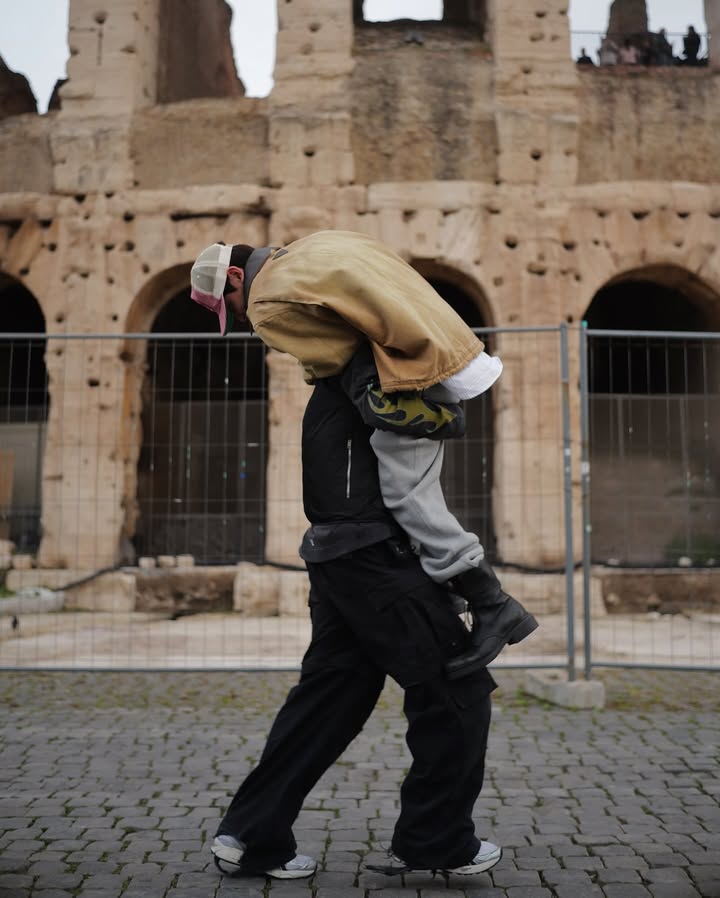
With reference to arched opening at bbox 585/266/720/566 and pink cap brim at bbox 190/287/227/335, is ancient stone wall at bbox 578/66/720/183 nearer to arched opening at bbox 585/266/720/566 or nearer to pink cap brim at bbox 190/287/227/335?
arched opening at bbox 585/266/720/566

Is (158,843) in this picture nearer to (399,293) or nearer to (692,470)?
(399,293)

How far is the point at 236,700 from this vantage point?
5.41m

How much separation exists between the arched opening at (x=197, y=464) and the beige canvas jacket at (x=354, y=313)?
21.6 feet

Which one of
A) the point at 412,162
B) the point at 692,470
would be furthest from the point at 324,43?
the point at 692,470

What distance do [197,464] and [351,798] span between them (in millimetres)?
7266

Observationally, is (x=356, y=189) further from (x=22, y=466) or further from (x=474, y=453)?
(x=22, y=466)

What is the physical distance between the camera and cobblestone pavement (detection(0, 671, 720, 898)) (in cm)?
247

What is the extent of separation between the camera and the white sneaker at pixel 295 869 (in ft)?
8.13

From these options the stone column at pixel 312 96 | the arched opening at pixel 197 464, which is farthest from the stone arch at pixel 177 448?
the stone column at pixel 312 96

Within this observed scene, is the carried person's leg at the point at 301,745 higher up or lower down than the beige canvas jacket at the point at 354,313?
lower down

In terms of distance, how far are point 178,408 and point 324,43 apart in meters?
4.79

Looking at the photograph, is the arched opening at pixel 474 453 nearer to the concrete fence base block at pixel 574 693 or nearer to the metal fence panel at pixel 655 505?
the metal fence panel at pixel 655 505

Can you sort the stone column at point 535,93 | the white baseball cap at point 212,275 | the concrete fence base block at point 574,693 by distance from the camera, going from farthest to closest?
the stone column at point 535,93 → the concrete fence base block at point 574,693 → the white baseball cap at point 212,275

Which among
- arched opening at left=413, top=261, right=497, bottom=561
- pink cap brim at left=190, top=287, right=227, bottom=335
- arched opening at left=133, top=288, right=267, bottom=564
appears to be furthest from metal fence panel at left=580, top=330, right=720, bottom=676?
pink cap brim at left=190, top=287, right=227, bottom=335
